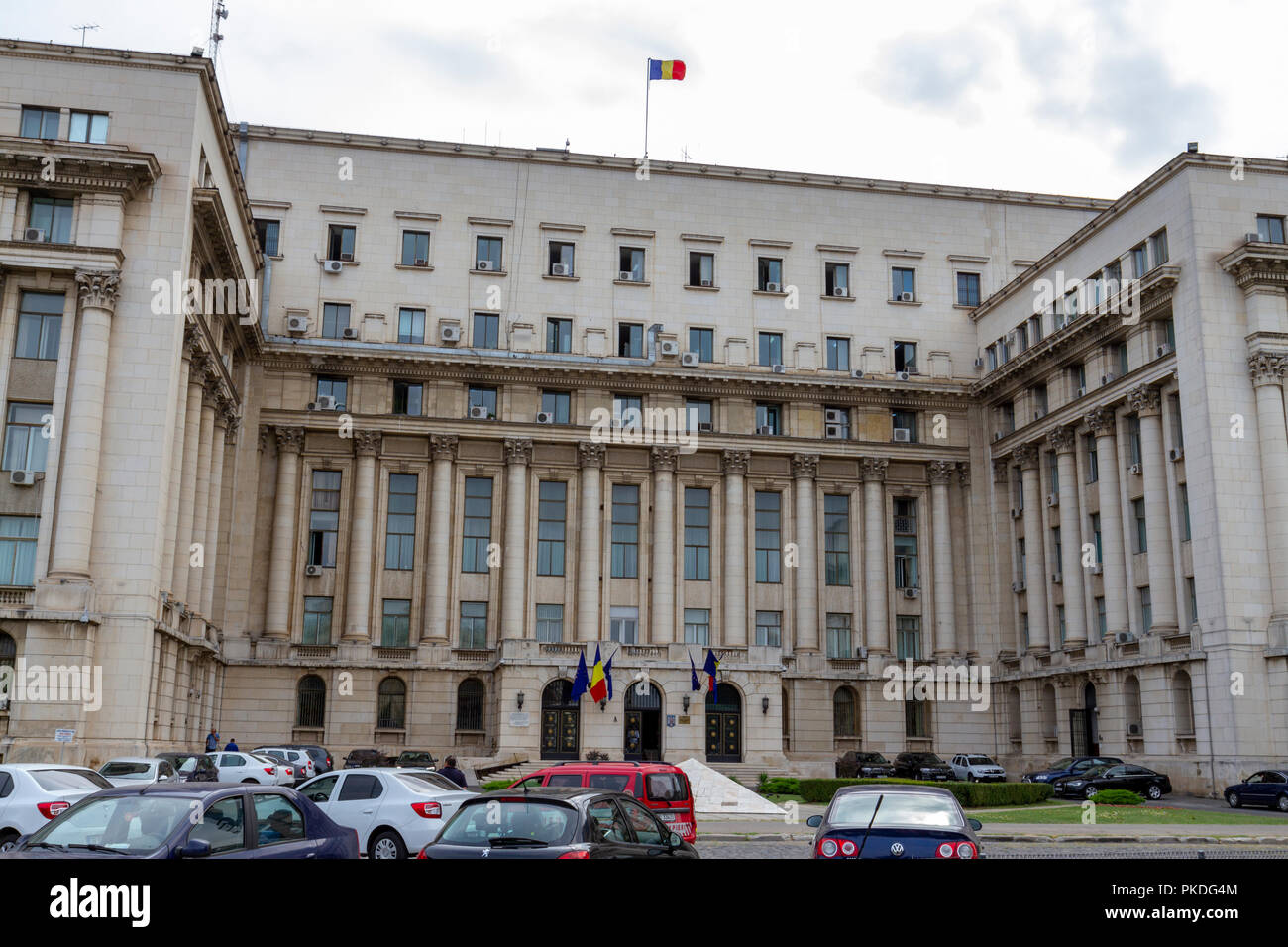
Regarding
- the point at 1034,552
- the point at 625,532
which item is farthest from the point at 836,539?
the point at 625,532

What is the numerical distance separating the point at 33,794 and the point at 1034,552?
5216cm

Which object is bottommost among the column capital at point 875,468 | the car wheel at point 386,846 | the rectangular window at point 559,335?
the car wheel at point 386,846

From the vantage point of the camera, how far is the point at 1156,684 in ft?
164

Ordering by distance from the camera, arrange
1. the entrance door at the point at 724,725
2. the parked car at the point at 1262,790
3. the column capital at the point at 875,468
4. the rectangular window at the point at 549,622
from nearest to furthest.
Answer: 1. the parked car at the point at 1262,790
2. the entrance door at the point at 724,725
3. the rectangular window at the point at 549,622
4. the column capital at the point at 875,468

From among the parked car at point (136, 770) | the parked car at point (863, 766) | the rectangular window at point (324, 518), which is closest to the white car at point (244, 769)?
the parked car at point (136, 770)

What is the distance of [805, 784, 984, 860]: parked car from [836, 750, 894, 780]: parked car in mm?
42033

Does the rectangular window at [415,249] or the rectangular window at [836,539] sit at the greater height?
the rectangular window at [415,249]

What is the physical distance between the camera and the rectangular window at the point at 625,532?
2532 inches

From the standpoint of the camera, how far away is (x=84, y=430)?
41.1m

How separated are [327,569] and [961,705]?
111ft

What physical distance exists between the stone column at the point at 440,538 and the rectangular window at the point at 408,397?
186 cm

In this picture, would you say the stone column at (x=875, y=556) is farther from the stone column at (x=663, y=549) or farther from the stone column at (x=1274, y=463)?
the stone column at (x=1274, y=463)
